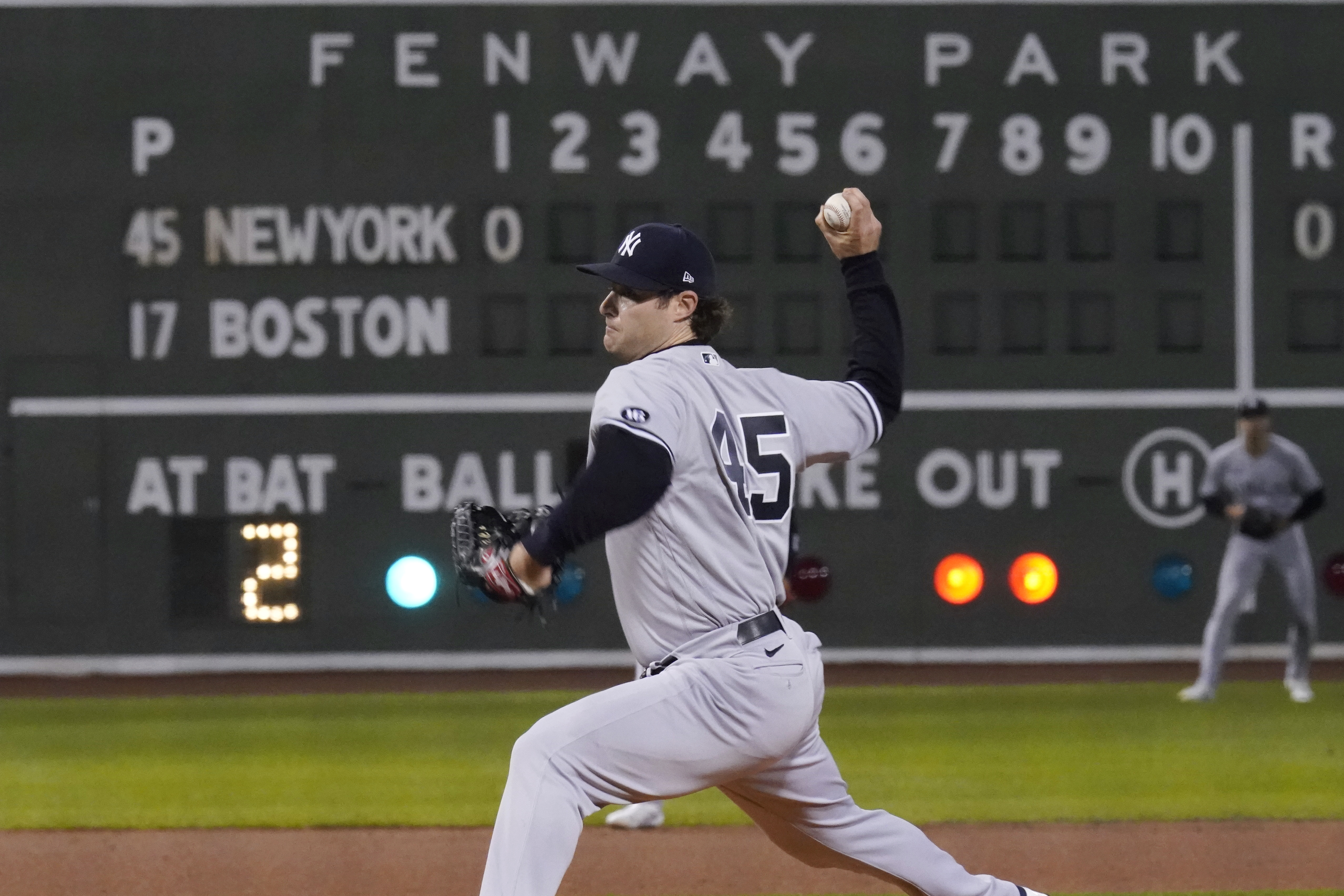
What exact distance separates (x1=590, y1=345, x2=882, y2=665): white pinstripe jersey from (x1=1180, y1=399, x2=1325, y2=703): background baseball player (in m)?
7.46

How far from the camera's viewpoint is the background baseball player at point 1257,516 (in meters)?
10.7

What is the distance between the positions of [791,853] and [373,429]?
8.06 meters

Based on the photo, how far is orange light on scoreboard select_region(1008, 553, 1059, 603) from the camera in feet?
38.8

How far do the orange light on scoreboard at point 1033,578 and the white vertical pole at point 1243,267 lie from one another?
167 cm

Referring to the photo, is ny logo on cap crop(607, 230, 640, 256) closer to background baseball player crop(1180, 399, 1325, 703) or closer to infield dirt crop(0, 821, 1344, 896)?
infield dirt crop(0, 821, 1344, 896)

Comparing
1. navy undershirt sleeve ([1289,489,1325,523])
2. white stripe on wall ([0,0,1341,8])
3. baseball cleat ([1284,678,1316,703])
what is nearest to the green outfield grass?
baseball cleat ([1284,678,1316,703])

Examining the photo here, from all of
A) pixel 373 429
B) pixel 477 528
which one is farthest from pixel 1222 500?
pixel 477 528

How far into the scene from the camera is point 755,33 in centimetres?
1198

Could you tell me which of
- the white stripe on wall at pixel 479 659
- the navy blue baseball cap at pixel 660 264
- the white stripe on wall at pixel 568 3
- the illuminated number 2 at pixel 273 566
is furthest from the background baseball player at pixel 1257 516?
the navy blue baseball cap at pixel 660 264

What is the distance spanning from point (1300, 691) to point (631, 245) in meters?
8.36

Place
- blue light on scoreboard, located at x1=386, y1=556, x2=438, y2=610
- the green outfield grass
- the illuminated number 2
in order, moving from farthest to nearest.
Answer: the illuminated number 2
blue light on scoreboard, located at x1=386, y1=556, x2=438, y2=610
the green outfield grass

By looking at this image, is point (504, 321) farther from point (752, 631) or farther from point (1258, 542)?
Result: point (752, 631)

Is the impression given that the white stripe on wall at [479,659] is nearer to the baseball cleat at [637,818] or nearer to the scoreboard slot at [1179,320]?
the scoreboard slot at [1179,320]

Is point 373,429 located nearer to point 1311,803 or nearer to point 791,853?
point 1311,803
